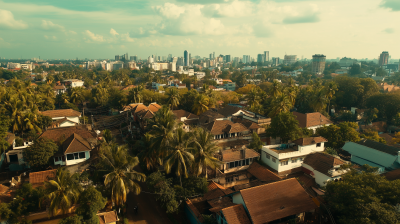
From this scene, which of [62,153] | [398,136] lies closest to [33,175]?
[62,153]

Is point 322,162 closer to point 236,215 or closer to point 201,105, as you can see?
point 236,215

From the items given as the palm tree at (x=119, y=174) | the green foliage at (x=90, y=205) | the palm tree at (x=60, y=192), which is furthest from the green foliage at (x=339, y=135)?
the palm tree at (x=60, y=192)

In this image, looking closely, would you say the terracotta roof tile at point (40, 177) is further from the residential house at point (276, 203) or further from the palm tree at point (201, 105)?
the palm tree at point (201, 105)

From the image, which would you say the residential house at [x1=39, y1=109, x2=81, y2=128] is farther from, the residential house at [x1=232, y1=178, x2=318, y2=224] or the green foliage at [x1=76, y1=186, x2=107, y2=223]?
the residential house at [x1=232, y1=178, x2=318, y2=224]

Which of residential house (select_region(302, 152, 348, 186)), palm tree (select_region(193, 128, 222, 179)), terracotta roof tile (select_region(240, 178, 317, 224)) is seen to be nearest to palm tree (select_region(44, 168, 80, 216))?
palm tree (select_region(193, 128, 222, 179))

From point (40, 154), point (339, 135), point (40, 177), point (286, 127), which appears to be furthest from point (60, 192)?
point (339, 135)
